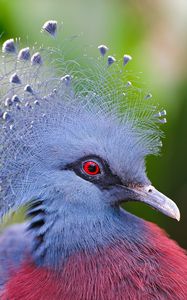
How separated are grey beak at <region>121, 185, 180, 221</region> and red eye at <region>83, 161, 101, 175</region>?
138 millimetres

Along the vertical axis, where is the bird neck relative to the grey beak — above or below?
below

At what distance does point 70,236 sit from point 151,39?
1.93 metres

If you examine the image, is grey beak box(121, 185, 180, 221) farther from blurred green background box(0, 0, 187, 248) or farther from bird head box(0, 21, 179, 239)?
blurred green background box(0, 0, 187, 248)

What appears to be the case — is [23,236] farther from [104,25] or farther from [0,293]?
[104,25]

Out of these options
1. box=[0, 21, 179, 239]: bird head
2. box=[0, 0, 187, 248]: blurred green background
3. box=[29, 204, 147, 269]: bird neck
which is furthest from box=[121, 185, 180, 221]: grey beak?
box=[0, 0, 187, 248]: blurred green background

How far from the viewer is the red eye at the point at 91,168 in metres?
2.30

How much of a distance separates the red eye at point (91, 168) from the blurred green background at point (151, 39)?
100 centimetres

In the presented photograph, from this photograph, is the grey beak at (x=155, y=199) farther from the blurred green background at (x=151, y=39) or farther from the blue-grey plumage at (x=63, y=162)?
the blurred green background at (x=151, y=39)

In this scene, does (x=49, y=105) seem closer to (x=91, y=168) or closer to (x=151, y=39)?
(x=91, y=168)

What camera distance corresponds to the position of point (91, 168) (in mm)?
2299

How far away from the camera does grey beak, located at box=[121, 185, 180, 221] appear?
7.42 ft

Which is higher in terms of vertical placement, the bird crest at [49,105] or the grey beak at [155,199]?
the bird crest at [49,105]

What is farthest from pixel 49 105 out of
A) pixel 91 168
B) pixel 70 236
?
pixel 70 236

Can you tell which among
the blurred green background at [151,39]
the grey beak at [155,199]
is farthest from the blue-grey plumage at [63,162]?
the blurred green background at [151,39]
